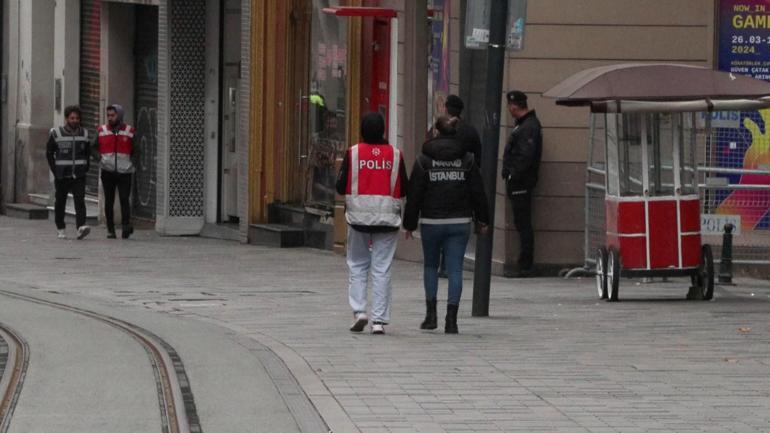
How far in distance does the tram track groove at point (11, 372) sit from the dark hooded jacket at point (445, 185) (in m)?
2.77

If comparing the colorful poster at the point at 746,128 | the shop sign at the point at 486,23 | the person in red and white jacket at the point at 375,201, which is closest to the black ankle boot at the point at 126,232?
the colorful poster at the point at 746,128

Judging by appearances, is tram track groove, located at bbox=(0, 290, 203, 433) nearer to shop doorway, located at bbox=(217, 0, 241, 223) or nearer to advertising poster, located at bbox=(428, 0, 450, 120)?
advertising poster, located at bbox=(428, 0, 450, 120)

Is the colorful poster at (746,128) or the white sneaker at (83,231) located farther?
the white sneaker at (83,231)

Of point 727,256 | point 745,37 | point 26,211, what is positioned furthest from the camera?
point 26,211

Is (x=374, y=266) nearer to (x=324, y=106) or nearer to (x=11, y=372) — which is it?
(x=11, y=372)

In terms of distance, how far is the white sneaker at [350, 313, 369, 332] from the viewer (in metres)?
12.7

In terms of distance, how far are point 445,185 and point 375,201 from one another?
20.1 inches

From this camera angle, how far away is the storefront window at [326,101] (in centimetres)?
2155

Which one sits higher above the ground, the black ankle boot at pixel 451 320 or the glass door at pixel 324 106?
the glass door at pixel 324 106

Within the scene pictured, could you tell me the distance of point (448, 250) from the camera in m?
12.7

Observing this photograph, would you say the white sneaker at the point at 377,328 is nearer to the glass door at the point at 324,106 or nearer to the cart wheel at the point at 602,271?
the cart wheel at the point at 602,271

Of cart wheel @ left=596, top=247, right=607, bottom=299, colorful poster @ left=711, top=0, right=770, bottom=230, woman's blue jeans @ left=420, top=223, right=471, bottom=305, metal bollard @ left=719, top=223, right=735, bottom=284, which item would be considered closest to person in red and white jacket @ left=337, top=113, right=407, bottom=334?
woman's blue jeans @ left=420, top=223, right=471, bottom=305

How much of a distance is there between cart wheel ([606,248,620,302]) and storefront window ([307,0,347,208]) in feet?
22.9

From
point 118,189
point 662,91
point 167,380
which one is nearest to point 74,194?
point 118,189
